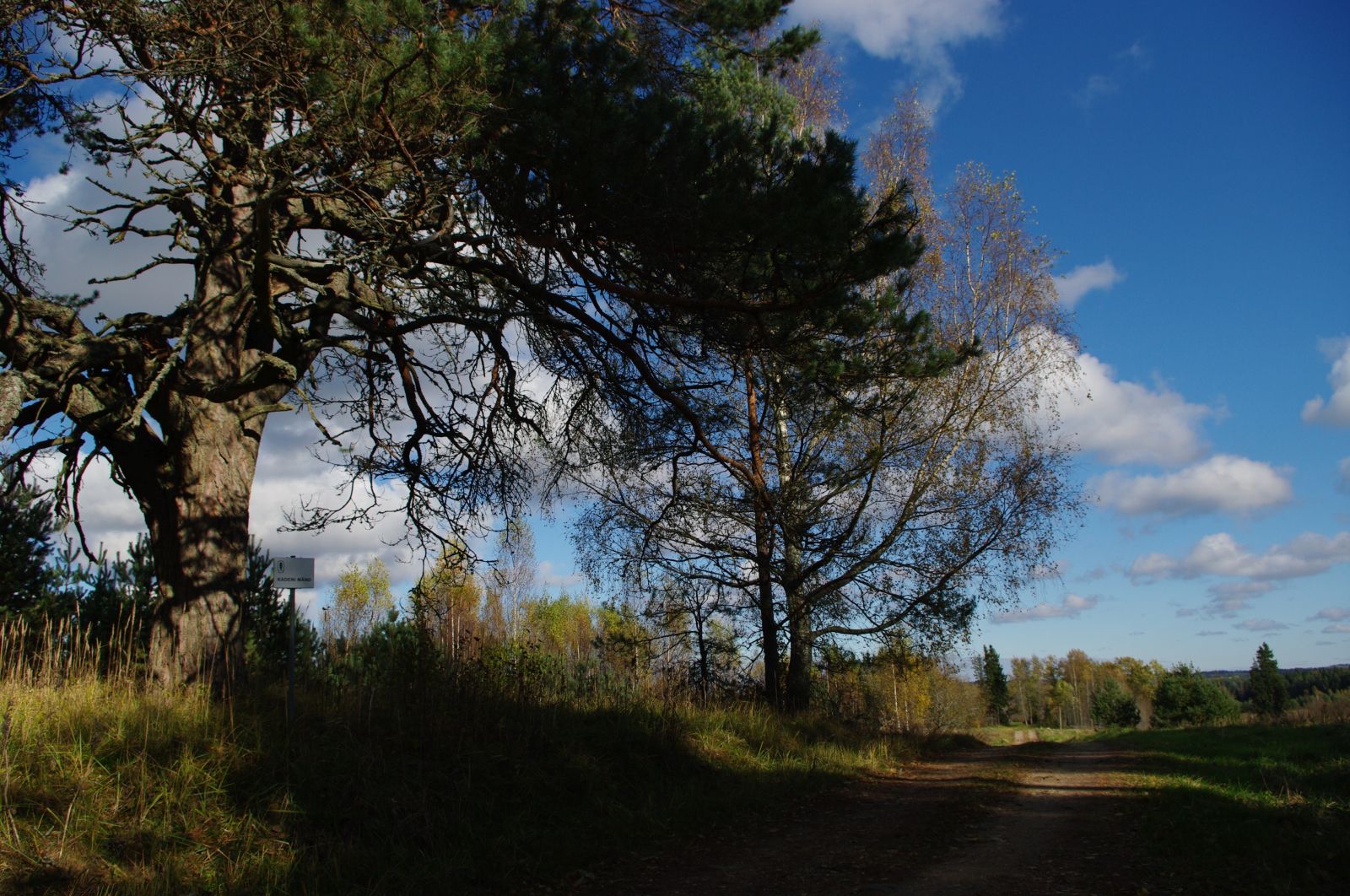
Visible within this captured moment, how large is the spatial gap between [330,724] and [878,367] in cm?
613

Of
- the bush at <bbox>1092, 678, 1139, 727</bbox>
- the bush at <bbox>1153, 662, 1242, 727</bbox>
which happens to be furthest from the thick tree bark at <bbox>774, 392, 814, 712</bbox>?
the bush at <bbox>1092, 678, 1139, 727</bbox>

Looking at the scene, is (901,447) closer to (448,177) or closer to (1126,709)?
(448,177)

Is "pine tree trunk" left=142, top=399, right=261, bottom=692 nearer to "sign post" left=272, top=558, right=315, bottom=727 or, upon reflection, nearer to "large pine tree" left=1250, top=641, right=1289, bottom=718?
"sign post" left=272, top=558, right=315, bottom=727

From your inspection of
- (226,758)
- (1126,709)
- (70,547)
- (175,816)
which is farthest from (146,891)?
(1126,709)

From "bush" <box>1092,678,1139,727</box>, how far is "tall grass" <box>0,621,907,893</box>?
169 feet

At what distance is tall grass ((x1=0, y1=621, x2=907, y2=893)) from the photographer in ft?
15.3

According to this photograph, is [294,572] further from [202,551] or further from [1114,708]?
[1114,708]

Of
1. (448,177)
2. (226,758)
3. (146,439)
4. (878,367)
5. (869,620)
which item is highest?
(448,177)

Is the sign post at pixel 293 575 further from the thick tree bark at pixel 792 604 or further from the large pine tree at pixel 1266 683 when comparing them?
the large pine tree at pixel 1266 683

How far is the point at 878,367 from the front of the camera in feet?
27.7

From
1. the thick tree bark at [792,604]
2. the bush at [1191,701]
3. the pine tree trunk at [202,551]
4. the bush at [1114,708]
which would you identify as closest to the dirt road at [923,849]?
the thick tree bark at [792,604]

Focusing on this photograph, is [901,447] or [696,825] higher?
[901,447]

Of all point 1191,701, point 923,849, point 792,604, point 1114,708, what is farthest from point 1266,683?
point 923,849

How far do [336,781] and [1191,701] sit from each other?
1661 inches
